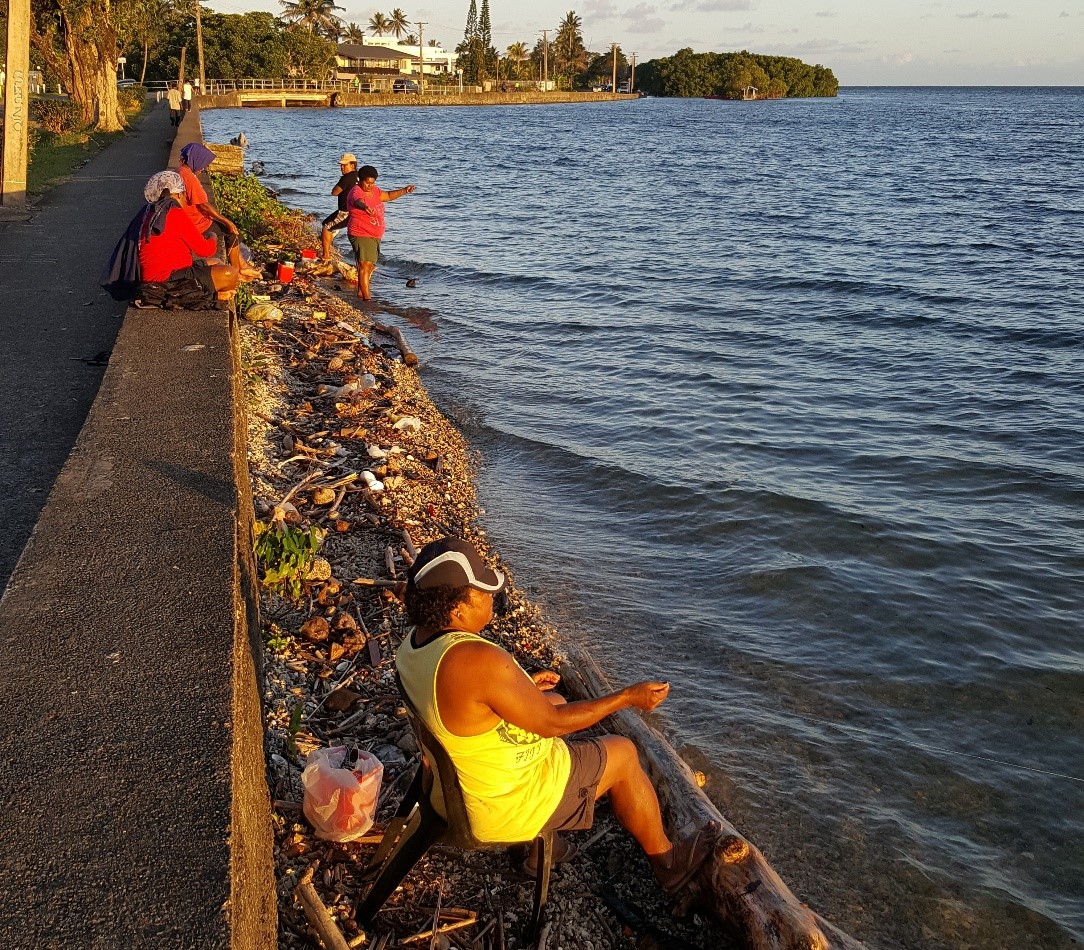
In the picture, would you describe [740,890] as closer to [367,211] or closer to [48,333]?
[48,333]

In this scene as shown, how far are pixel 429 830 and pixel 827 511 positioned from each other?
18.9 ft

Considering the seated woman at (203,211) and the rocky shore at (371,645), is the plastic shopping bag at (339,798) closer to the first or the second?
the rocky shore at (371,645)

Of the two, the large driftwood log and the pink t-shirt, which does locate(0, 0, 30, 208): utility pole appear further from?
the large driftwood log

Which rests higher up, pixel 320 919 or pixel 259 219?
pixel 259 219

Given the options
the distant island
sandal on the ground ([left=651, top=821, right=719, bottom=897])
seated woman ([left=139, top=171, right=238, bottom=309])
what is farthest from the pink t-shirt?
the distant island

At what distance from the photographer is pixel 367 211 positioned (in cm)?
1285

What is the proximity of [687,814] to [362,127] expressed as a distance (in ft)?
237

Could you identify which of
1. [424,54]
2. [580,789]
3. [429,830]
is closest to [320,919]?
[429,830]

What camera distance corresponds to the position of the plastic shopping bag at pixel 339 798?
12.0 ft

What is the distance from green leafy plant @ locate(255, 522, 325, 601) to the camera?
532 centimetres

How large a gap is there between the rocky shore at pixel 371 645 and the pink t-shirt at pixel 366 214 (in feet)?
9.70

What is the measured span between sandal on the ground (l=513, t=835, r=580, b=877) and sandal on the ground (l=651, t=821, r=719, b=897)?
314 mm

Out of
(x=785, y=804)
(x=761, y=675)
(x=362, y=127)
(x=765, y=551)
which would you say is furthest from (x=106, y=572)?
(x=362, y=127)

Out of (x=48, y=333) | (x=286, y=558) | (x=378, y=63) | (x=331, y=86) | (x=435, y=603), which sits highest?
(x=378, y=63)
